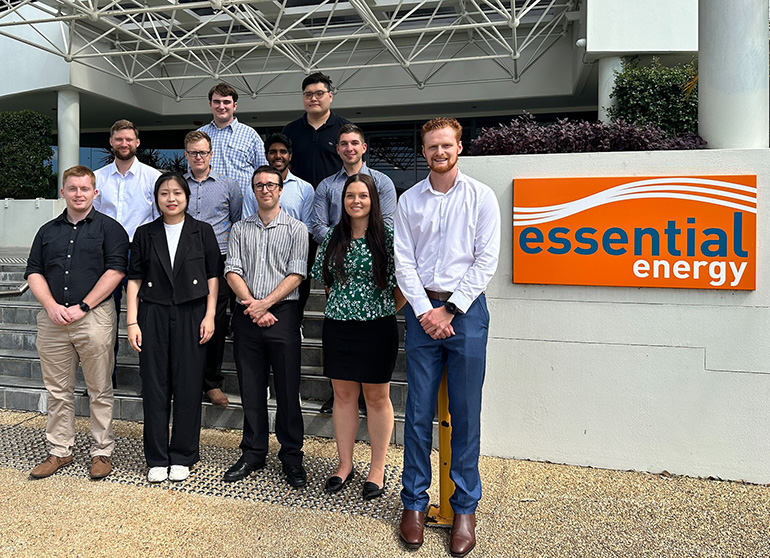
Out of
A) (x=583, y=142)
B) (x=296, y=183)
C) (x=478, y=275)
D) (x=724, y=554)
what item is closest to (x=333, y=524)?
(x=478, y=275)

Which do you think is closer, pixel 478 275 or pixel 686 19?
pixel 478 275

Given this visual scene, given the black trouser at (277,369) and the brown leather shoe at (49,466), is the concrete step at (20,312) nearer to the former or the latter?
the brown leather shoe at (49,466)

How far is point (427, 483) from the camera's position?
9.58 feet

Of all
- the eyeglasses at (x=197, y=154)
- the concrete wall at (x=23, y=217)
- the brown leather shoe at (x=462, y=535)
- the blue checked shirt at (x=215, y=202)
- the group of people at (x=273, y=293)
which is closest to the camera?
the brown leather shoe at (x=462, y=535)

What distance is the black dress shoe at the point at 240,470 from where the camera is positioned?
3.49 meters

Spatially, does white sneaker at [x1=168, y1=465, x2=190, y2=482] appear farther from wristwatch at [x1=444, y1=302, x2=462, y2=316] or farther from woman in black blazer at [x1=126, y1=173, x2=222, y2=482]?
wristwatch at [x1=444, y1=302, x2=462, y2=316]

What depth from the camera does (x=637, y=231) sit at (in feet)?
12.0

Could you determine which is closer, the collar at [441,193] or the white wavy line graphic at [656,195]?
the collar at [441,193]

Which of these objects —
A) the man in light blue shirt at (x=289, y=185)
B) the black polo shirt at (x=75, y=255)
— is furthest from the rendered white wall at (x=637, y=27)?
the black polo shirt at (x=75, y=255)

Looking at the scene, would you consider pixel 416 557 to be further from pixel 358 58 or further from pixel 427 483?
pixel 358 58

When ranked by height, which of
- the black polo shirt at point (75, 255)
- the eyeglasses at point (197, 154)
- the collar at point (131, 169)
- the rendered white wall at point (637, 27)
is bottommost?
the black polo shirt at point (75, 255)

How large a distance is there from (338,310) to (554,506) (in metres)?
1.61

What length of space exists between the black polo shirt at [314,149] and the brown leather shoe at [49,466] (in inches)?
98.8

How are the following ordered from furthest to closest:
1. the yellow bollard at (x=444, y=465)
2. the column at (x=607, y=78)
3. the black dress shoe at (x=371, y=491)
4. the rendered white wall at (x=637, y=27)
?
the column at (x=607, y=78) → the rendered white wall at (x=637, y=27) → the black dress shoe at (x=371, y=491) → the yellow bollard at (x=444, y=465)
